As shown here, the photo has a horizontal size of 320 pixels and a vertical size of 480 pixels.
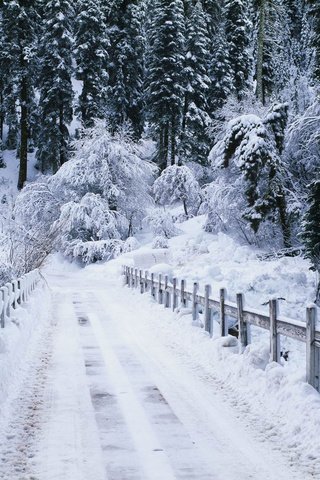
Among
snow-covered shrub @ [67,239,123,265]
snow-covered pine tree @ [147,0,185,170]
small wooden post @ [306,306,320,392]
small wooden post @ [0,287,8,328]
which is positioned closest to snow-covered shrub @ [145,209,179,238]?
snow-covered shrub @ [67,239,123,265]

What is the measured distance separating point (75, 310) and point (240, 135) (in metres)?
14.1

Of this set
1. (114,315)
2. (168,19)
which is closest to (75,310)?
(114,315)

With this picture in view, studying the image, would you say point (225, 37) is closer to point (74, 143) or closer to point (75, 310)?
point (74, 143)

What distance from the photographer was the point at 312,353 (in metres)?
6.67

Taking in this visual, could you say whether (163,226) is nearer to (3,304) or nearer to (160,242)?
(160,242)

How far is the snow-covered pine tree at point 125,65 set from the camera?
175 feet

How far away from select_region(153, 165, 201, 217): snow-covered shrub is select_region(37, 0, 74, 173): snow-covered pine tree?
922cm

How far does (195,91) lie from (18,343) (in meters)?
42.7

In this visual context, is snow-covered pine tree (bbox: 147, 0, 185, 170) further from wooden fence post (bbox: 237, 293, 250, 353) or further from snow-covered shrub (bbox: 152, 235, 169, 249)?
wooden fence post (bbox: 237, 293, 250, 353)

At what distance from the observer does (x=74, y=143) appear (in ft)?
130

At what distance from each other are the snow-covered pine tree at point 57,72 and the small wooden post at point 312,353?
41917mm

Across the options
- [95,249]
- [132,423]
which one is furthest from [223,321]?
[95,249]

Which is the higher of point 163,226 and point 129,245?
point 163,226

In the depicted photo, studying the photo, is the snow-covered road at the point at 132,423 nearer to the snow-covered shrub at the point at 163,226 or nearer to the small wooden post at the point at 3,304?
the small wooden post at the point at 3,304
